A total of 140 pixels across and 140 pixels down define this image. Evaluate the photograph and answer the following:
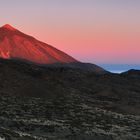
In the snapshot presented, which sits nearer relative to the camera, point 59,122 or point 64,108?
point 59,122

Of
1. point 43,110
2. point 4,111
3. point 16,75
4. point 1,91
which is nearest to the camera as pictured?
point 4,111

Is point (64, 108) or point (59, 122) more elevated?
point (64, 108)

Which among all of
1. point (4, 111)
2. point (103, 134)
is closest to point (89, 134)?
point (103, 134)

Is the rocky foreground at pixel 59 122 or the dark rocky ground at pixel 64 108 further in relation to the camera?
the dark rocky ground at pixel 64 108

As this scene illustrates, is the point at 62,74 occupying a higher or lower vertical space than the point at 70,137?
higher

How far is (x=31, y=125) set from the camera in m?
49.5

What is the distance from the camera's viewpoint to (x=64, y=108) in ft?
244

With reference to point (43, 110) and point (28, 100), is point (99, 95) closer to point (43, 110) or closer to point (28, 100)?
point (28, 100)

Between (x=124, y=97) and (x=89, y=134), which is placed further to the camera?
(x=124, y=97)

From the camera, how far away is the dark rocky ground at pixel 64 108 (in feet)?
159

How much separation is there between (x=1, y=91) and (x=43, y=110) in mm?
21617

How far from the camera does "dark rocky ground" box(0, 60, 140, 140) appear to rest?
159 ft

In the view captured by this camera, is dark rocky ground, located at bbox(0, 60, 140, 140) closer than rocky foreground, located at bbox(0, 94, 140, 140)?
No

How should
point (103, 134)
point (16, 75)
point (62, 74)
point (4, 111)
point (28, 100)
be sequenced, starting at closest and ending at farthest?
point (103, 134), point (4, 111), point (28, 100), point (16, 75), point (62, 74)
